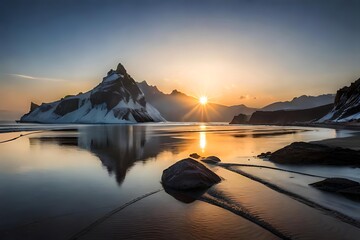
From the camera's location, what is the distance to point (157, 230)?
7488mm

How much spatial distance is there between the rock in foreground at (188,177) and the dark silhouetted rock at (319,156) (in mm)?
7991

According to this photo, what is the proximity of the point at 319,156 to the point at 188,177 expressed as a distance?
11069 mm

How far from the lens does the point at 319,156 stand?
58.5 feet

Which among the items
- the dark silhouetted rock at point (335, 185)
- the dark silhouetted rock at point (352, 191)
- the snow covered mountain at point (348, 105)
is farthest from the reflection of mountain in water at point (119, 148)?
the snow covered mountain at point (348, 105)

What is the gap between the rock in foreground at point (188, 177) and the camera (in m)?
12.2

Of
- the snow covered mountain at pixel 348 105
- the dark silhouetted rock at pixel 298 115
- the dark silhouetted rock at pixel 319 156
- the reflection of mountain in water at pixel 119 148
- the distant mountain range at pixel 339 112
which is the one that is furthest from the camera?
the dark silhouetted rock at pixel 298 115

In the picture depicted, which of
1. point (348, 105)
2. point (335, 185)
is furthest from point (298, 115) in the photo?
point (335, 185)

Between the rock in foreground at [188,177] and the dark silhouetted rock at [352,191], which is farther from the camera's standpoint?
the rock in foreground at [188,177]

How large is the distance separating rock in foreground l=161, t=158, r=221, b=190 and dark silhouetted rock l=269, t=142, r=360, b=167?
7991mm

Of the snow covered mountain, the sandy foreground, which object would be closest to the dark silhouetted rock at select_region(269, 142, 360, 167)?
the sandy foreground

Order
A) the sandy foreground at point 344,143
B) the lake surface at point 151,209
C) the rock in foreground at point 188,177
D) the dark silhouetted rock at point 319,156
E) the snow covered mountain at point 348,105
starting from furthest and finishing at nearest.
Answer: the snow covered mountain at point 348,105 < the sandy foreground at point 344,143 < the dark silhouetted rock at point 319,156 < the rock in foreground at point 188,177 < the lake surface at point 151,209

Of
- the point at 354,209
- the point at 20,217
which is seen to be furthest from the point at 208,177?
the point at 20,217

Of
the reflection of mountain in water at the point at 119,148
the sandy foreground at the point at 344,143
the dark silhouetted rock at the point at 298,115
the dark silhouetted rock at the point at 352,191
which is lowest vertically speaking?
the reflection of mountain in water at the point at 119,148

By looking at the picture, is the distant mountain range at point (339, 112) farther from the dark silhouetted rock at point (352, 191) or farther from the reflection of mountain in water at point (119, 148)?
the dark silhouetted rock at point (352, 191)
